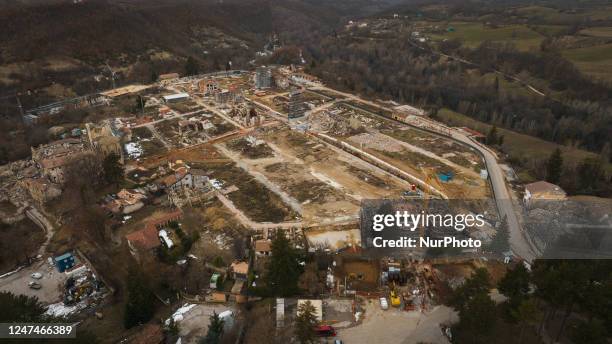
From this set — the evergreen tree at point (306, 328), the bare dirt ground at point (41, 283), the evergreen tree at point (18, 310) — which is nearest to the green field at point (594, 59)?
the evergreen tree at point (306, 328)

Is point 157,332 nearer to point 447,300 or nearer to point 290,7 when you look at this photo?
point 447,300

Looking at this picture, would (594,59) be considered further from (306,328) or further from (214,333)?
(214,333)

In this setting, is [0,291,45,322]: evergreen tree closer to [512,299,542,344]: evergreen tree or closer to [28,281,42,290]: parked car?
[28,281,42,290]: parked car

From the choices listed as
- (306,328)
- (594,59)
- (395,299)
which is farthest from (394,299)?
(594,59)

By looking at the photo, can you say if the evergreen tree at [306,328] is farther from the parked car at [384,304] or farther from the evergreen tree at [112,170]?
the evergreen tree at [112,170]

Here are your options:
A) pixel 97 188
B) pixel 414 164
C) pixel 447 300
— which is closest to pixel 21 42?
pixel 97 188

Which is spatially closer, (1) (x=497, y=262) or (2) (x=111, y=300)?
(2) (x=111, y=300)

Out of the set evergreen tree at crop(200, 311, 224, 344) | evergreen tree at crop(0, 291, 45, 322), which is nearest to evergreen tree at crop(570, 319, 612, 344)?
evergreen tree at crop(200, 311, 224, 344)

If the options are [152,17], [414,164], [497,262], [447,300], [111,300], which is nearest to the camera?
[447,300]
